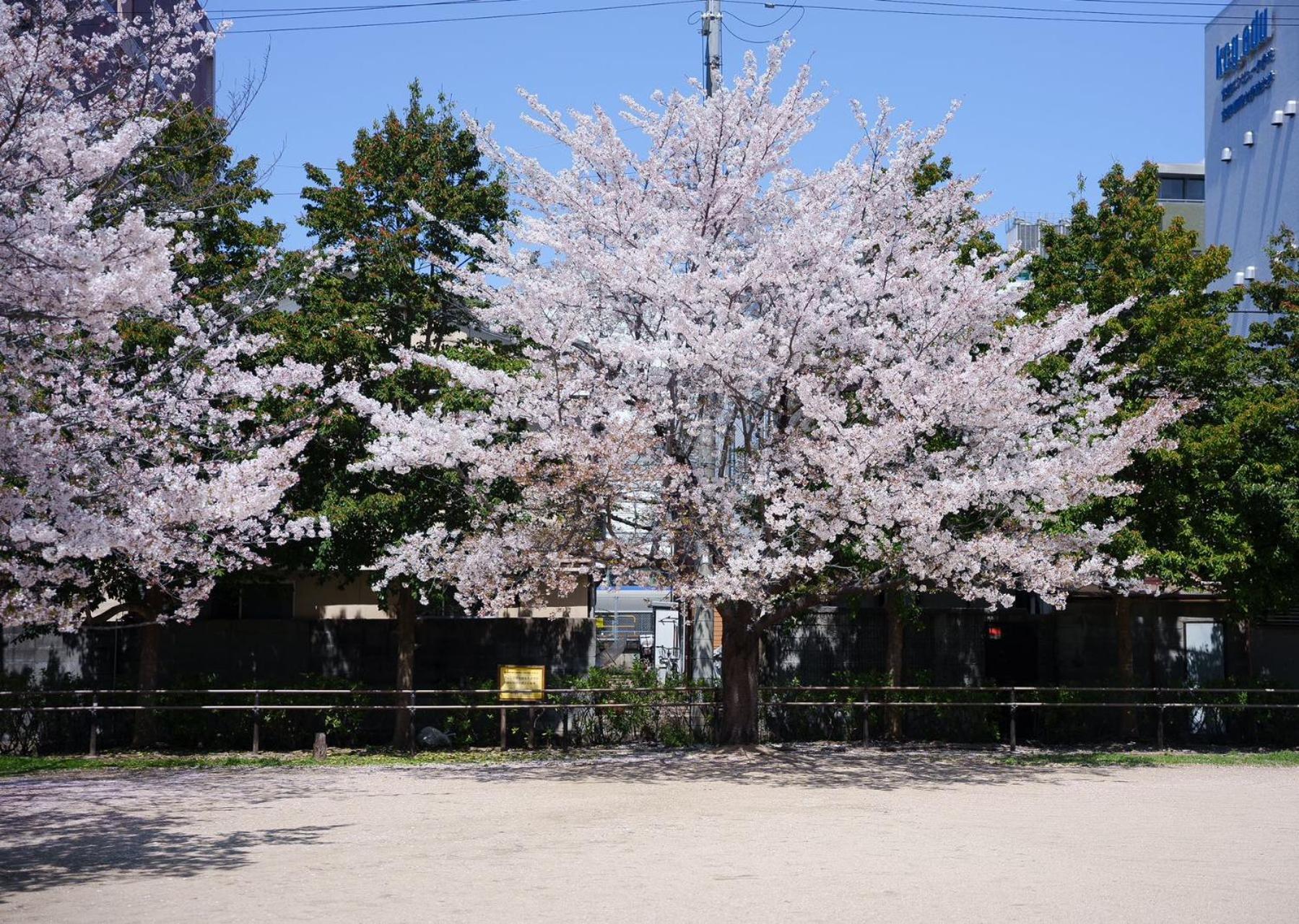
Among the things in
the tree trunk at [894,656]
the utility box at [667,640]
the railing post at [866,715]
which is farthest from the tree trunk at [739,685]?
the utility box at [667,640]

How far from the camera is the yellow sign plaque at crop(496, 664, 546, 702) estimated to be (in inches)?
786

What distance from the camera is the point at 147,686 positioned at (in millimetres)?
20734

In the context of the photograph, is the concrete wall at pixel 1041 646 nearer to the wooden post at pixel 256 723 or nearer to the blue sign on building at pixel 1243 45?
the wooden post at pixel 256 723

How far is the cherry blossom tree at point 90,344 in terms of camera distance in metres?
9.35

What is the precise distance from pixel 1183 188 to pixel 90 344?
4244cm

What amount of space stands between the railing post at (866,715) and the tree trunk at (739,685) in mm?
2138

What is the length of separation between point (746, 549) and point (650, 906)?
772 centimetres

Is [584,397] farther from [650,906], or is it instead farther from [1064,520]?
[650,906]

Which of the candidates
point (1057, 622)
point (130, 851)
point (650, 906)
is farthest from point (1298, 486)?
point (130, 851)

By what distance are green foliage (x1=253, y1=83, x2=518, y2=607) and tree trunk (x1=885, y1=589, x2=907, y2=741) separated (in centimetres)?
731

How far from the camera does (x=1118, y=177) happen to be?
2170 centimetres

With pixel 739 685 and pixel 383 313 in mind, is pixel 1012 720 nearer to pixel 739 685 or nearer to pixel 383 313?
pixel 739 685

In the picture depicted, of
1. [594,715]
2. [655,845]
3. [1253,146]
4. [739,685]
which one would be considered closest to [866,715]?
[739,685]

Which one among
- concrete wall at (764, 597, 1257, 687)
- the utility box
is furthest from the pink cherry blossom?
the utility box
